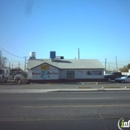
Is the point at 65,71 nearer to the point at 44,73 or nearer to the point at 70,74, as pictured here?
the point at 70,74

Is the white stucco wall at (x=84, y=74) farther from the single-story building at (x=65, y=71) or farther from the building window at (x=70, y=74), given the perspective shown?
the building window at (x=70, y=74)

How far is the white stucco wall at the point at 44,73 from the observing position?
40.2 meters

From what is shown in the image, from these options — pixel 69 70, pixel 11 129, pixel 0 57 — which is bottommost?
pixel 11 129

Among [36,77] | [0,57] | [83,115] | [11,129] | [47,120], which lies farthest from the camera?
[0,57]

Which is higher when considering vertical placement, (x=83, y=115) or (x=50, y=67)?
(x=50, y=67)

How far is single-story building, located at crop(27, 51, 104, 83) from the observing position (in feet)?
132

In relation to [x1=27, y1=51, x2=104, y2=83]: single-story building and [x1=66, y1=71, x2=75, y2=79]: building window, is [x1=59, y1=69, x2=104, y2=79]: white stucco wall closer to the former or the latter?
[x1=27, y1=51, x2=104, y2=83]: single-story building

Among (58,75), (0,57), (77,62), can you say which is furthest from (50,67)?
(0,57)

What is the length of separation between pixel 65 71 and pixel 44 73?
4.62 m

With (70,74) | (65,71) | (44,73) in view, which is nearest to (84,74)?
(70,74)

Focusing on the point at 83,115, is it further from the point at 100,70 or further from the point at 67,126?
the point at 100,70

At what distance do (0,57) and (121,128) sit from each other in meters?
87.1

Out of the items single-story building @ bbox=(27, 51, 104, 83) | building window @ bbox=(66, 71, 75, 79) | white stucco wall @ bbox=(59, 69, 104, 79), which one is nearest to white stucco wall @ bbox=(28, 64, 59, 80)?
single-story building @ bbox=(27, 51, 104, 83)

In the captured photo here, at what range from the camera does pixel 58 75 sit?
40.5m
